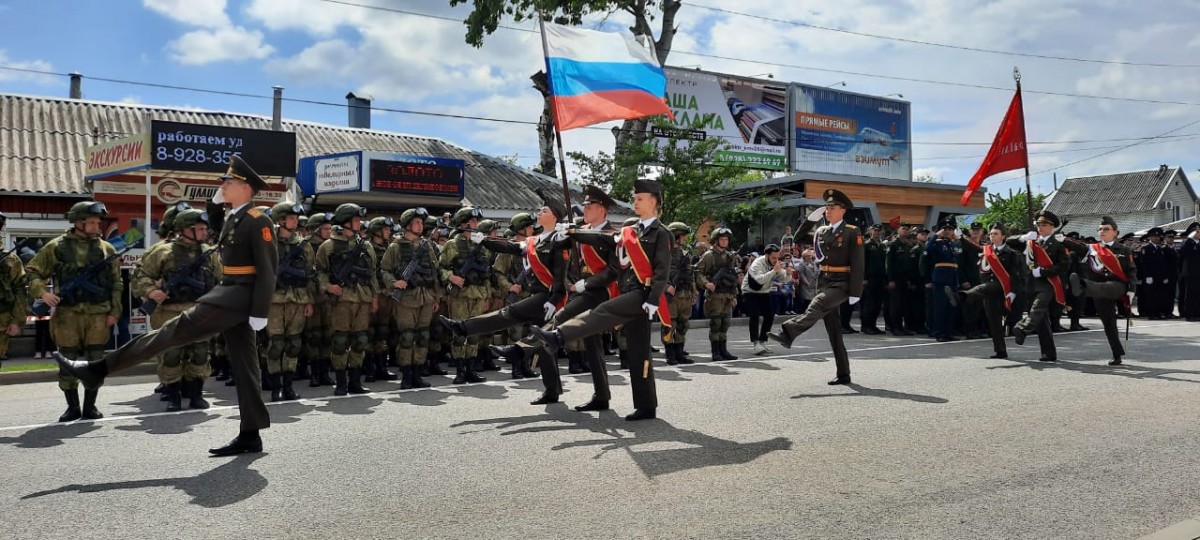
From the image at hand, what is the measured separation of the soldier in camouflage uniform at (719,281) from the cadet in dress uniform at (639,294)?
5.92 meters

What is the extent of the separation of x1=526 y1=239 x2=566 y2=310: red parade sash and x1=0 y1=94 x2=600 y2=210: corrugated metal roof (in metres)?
16.3

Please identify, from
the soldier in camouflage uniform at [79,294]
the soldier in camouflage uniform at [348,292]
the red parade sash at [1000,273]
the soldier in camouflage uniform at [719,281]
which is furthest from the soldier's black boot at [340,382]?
the red parade sash at [1000,273]

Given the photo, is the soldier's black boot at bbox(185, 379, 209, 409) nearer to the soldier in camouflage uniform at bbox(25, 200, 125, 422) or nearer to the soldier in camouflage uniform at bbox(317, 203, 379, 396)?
the soldier in camouflage uniform at bbox(25, 200, 125, 422)

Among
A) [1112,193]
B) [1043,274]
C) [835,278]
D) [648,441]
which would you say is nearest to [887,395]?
[835,278]

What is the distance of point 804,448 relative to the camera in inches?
257

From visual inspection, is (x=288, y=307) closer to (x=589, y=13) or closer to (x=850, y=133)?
(x=589, y=13)

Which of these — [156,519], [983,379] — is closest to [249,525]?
[156,519]

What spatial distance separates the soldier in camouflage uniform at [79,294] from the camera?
830 cm

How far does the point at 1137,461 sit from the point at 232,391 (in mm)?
8588

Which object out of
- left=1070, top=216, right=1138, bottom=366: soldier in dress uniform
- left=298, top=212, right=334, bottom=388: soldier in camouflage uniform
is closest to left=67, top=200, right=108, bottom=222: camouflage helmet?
left=298, top=212, right=334, bottom=388: soldier in camouflage uniform

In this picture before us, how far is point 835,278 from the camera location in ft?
33.6

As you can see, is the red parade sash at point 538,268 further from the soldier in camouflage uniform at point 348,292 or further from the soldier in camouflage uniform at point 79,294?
the soldier in camouflage uniform at point 79,294

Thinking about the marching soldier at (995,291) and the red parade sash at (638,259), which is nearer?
the red parade sash at (638,259)

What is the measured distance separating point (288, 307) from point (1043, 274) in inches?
364
